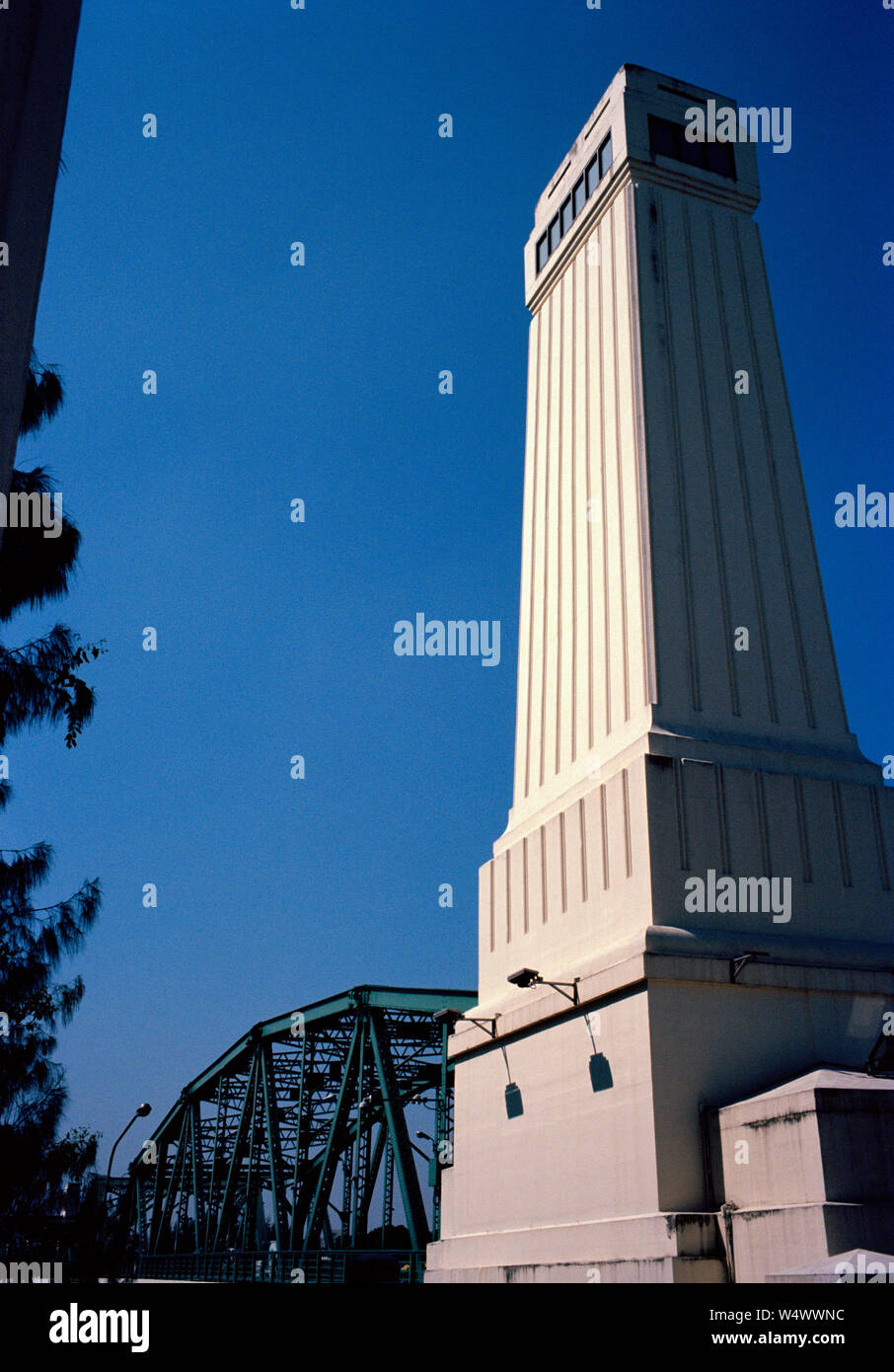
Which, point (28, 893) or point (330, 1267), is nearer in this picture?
point (28, 893)

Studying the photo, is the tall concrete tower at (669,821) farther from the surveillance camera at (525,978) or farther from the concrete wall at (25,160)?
the concrete wall at (25,160)

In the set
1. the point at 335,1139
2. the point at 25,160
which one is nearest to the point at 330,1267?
the point at 335,1139

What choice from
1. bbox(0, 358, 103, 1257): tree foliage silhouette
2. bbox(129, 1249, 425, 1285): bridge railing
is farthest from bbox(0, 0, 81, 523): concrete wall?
bbox(129, 1249, 425, 1285): bridge railing

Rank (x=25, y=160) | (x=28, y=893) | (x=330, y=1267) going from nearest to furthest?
(x=25, y=160) → (x=28, y=893) → (x=330, y=1267)

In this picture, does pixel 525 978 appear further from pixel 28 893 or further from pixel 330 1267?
pixel 330 1267

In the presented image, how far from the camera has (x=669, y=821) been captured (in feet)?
53.2

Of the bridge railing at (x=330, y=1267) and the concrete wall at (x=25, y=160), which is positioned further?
the bridge railing at (x=330, y=1267)

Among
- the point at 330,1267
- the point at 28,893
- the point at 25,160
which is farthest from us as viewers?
the point at 330,1267

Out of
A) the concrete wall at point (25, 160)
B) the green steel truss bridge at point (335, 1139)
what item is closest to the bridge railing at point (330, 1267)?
the green steel truss bridge at point (335, 1139)

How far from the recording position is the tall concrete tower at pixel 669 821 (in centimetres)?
1406

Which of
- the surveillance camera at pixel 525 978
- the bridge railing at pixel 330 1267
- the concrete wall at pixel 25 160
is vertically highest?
the concrete wall at pixel 25 160

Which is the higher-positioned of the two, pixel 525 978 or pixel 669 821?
pixel 669 821

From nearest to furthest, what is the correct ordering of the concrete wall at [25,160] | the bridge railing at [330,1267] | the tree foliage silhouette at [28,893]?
the concrete wall at [25,160] → the tree foliage silhouette at [28,893] → the bridge railing at [330,1267]
